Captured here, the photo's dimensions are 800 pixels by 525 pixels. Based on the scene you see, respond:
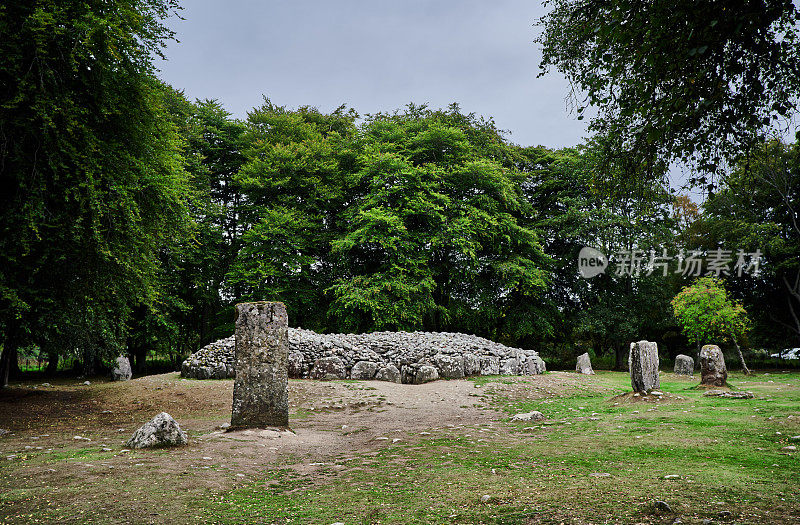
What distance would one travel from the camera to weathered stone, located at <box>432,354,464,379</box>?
19531 mm

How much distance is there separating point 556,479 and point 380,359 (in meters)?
15.3

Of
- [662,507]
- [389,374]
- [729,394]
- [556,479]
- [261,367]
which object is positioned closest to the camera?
[662,507]

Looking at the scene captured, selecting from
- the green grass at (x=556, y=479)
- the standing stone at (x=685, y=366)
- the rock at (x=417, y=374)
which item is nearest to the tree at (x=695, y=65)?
the green grass at (x=556, y=479)

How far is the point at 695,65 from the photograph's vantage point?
20.6ft

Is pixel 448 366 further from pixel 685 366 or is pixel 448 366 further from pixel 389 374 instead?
pixel 685 366

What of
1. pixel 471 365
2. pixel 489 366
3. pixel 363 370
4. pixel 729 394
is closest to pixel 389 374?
pixel 363 370

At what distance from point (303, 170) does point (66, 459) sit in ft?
80.3

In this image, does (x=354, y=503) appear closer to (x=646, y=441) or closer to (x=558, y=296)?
(x=646, y=441)

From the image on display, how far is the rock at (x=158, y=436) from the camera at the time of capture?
7527mm

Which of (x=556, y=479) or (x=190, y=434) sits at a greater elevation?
(x=556, y=479)

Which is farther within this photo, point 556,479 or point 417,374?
point 417,374

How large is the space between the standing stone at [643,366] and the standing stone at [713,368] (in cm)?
342

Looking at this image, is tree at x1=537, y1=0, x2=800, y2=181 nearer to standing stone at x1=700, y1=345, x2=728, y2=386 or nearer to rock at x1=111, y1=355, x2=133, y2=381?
standing stone at x1=700, y1=345, x2=728, y2=386

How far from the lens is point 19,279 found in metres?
11.8
